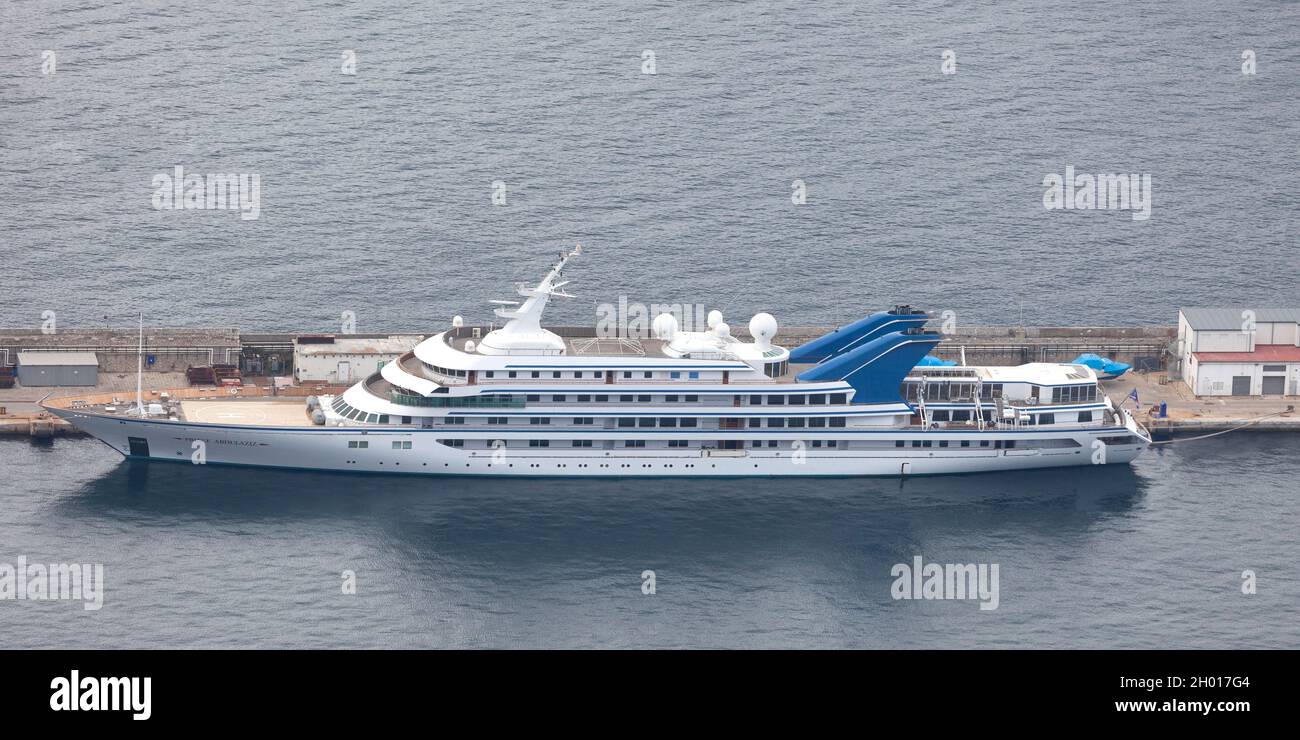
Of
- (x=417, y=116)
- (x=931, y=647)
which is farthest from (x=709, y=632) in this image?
(x=417, y=116)

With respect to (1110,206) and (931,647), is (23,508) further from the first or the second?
(1110,206)

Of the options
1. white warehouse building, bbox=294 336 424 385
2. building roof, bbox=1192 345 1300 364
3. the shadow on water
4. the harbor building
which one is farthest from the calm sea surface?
white warehouse building, bbox=294 336 424 385

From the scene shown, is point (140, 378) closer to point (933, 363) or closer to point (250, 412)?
Result: point (250, 412)

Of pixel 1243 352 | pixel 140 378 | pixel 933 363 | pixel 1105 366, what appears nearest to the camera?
pixel 140 378

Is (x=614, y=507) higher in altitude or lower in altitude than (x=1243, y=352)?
lower

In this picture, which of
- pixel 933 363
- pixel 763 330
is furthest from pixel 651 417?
Answer: pixel 933 363

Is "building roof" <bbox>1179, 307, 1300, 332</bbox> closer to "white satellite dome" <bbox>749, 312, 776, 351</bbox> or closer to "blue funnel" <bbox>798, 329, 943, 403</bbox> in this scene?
"blue funnel" <bbox>798, 329, 943, 403</bbox>
